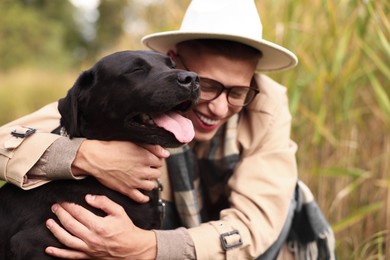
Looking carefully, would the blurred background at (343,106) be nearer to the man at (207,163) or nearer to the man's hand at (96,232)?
the man at (207,163)

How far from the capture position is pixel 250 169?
2.62 m

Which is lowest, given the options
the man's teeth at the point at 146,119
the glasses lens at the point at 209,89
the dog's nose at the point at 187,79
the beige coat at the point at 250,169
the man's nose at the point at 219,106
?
the beige coat at the point at 250,169

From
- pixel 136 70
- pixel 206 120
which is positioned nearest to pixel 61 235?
pixel 136 70

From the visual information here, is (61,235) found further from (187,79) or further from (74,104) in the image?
(187,79)

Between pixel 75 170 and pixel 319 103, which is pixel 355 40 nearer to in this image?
pixel 319 103

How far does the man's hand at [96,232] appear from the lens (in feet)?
6.83

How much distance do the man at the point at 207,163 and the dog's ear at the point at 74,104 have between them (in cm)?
6

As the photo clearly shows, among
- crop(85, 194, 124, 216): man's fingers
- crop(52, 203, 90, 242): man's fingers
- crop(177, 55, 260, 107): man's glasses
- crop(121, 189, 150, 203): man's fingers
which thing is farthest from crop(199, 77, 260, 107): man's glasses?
crop(52, 203, 90, 242): man's fingers

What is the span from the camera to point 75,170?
7.10 ft

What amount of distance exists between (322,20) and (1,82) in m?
7.48

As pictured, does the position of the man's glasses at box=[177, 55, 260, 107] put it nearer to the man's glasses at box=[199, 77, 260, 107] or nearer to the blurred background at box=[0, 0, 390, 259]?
the man's glasses at box=[199, 77, 260, 107]

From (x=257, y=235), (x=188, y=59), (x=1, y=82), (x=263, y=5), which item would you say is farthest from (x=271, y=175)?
(x=1, y=82)

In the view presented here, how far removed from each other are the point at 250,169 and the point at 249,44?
60cm

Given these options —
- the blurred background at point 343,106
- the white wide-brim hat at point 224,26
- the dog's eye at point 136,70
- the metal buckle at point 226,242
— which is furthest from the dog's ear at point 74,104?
the blurred background at point 343,106
